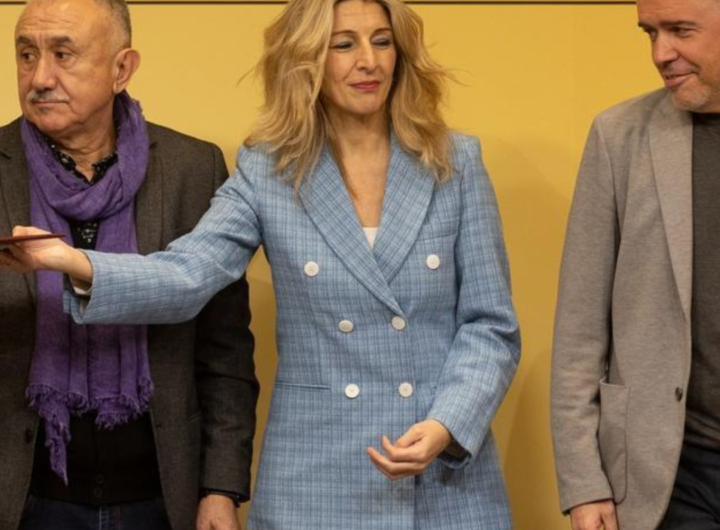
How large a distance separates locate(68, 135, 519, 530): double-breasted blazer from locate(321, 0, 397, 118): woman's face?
0.15 m

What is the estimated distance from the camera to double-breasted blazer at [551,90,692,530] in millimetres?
2752

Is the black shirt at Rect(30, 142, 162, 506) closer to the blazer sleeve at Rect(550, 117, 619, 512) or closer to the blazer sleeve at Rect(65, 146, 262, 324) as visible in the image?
the blazer sleeve at Rect(65, 146, 262, 324)

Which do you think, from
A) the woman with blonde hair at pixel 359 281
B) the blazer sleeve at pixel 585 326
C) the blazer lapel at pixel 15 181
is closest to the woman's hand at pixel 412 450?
the woman with blonde hair at pixel 359 281

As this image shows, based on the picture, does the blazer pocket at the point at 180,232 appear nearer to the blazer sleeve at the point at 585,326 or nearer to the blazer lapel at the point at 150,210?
the blazer lapel at the point at 150,210

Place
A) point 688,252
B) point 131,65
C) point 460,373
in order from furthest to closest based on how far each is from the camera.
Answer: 1. point 131,65
2. point 460,373
3. point 688,252

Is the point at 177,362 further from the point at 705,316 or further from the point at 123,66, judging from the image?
the point at 705,316

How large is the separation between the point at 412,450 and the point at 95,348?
685 mm

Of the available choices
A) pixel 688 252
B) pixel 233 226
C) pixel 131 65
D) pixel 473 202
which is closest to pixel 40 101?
pixel 131 65

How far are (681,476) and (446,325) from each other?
1.84ft

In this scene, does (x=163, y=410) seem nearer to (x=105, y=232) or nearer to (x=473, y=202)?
(x=105, y=232)

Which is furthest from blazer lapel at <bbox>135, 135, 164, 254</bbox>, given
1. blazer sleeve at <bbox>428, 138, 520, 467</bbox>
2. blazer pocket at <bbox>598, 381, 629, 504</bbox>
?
blazer pocket at <bbox>598, 381, 629, 504</bbox>

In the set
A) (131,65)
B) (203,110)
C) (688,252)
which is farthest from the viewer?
(203,110)

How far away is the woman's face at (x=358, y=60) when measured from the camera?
301 centimetres

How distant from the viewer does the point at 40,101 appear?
117 inches
